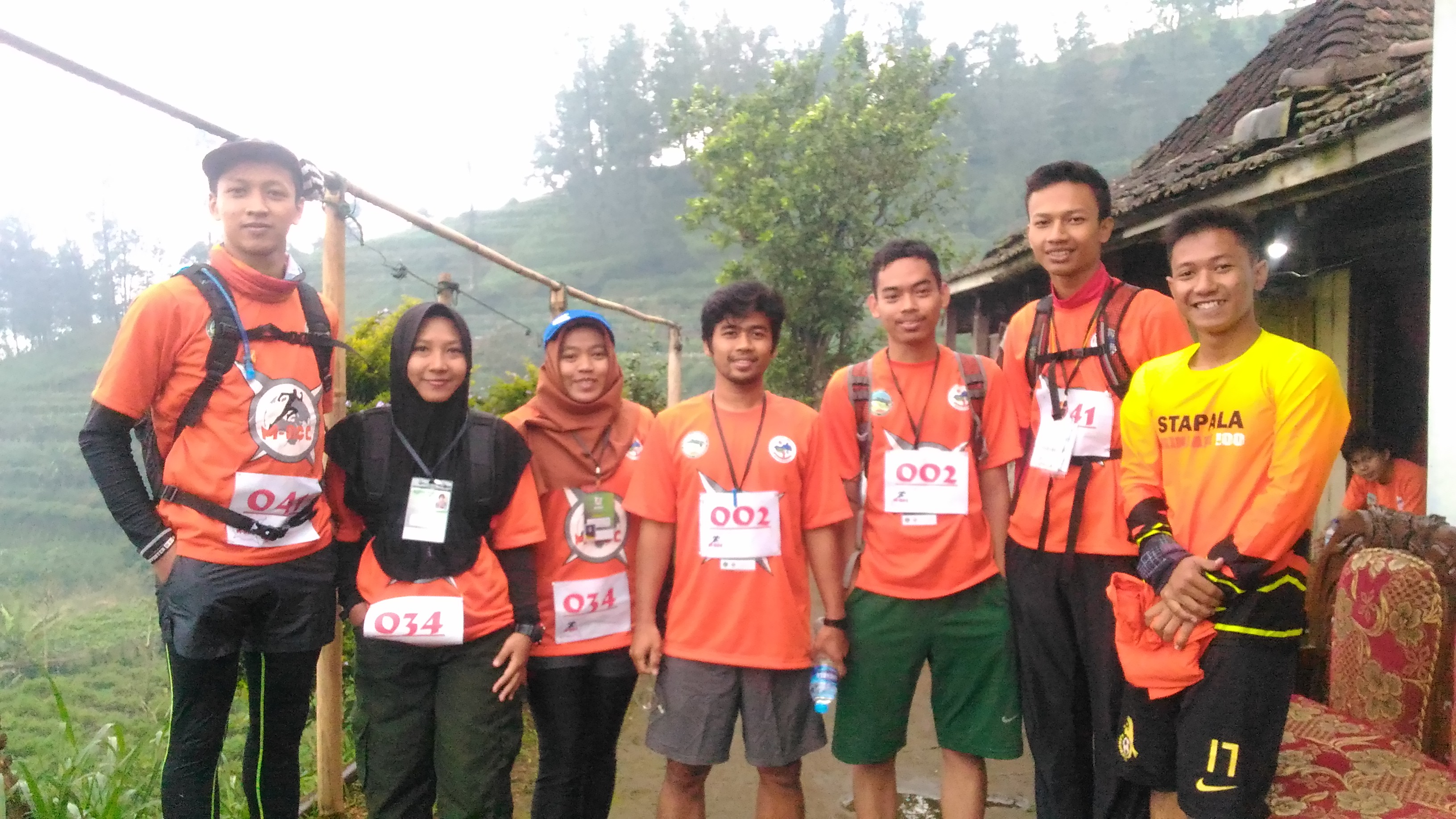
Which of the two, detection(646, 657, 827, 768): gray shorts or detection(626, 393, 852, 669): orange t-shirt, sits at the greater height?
detection(626, 393, 852, 669): orange t-shirt

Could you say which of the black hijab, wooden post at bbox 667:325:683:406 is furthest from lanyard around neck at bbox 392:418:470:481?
wooden post at bbox 667:325:683:406

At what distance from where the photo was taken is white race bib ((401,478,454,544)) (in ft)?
7.63

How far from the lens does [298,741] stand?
2354 mm

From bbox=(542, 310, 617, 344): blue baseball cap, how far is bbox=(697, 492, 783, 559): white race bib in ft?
1.95

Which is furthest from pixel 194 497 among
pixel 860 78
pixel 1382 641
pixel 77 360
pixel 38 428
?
pixel 860 78

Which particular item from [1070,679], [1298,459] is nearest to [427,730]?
[1070,679]

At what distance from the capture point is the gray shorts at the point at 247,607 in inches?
79.7

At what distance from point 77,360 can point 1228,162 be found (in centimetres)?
702

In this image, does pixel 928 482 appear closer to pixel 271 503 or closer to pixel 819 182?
pixel 271 503

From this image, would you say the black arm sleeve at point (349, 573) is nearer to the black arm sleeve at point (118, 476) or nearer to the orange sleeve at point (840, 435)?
the black arm sleeve at point (118, 476)

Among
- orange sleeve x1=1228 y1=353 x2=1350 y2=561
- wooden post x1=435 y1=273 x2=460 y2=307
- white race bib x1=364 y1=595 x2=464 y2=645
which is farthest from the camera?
wooden post x1=435 y1=273 x2=460 y2=307

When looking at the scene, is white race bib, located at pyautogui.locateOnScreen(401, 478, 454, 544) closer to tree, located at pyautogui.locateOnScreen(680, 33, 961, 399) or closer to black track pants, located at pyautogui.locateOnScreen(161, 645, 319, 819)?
black track pants, located at pyautogui.locateOnScreen(161, 645, 319, 819)

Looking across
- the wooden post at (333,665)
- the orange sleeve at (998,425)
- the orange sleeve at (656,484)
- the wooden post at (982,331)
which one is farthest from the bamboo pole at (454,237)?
the wooden post at (982,331)

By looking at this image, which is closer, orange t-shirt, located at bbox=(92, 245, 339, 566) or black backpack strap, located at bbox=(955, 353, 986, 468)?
orange t-shirt, located at bbox=(92, 245, 339, 566)
